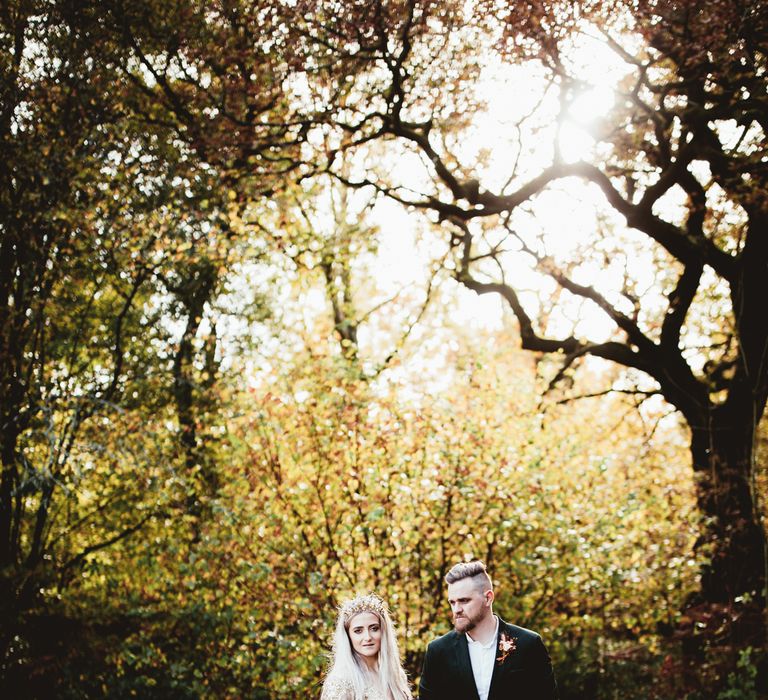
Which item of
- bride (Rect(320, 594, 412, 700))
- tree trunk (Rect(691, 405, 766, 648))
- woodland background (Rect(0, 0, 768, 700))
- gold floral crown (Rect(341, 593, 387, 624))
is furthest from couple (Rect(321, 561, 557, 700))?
tree trunk (Rect(691, 405, 766, 648))

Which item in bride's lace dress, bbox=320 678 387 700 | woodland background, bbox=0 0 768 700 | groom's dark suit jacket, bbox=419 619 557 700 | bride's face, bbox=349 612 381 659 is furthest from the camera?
woodland background, bbox=0 0 768 700

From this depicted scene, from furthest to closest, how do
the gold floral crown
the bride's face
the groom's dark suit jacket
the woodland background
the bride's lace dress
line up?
the woodland background, the gold floral crown, the bride's face, the bride's lace dress, the groom's dark suit jacket

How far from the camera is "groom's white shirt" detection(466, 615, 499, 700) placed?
4238 millimetres

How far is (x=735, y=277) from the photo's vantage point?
11.6m

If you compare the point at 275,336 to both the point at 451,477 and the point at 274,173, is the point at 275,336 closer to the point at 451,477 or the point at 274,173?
the point at 274,173

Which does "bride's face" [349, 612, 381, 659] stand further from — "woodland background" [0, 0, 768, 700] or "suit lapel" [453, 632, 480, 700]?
"woodland background" [0, 0, 768, 700]

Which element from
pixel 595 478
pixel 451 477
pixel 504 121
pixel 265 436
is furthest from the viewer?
pixel 504 121

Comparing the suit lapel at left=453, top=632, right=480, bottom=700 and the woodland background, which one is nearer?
the suit lapel at left=453, top=632, right=480, bottom=700

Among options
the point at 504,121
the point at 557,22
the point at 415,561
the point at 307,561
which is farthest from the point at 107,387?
the point at 557,22

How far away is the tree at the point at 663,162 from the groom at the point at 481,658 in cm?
673

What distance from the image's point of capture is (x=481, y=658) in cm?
428

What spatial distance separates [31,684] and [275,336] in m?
5.58

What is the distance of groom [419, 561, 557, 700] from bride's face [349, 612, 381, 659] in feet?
1.89

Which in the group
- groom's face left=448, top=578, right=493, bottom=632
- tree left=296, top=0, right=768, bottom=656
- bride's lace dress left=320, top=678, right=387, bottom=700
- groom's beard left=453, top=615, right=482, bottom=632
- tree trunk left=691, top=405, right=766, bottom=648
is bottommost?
bride's lace dress left=320, top=678, right=387, bottom=700
